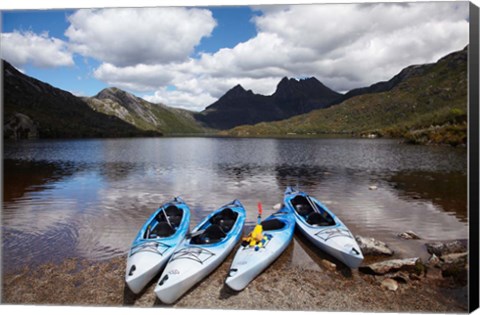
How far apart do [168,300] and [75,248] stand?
15.0ft

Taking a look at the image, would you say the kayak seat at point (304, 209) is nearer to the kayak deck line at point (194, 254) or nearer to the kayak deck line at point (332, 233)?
the kayak deck line at point (332, 233)

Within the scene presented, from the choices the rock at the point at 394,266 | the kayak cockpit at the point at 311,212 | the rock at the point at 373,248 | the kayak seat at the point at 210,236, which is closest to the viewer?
the rock at the point at 394,266

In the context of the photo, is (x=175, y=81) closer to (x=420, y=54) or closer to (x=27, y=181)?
(x=420, y=54)

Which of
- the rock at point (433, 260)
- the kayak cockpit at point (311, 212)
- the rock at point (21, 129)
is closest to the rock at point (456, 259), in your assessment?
the rock at point (433, 260)

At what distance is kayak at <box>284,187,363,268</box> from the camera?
26.7 feet

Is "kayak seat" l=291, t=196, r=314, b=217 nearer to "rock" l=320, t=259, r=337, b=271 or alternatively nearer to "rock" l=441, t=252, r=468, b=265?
"rock" l=320, t=259, r=337, b=271

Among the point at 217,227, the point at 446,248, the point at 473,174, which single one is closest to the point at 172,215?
the point at 217,227

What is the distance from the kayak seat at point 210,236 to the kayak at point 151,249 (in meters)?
0.68

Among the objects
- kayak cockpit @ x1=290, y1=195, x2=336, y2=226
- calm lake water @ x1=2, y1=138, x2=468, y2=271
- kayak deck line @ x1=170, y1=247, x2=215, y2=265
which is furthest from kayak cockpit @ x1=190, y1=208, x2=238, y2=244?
kayak cockpit @ x1=290, y1=195, x2=336, y2=226

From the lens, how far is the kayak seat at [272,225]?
32.2 ft

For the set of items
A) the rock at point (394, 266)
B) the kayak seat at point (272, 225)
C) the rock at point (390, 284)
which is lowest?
the rock at point (390, 284)

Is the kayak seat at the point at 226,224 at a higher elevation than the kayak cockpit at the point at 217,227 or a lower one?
lower

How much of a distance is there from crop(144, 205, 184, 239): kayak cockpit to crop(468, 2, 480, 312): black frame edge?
7260 mm

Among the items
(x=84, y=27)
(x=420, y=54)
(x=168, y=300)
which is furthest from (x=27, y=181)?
(x=420, y=54)
